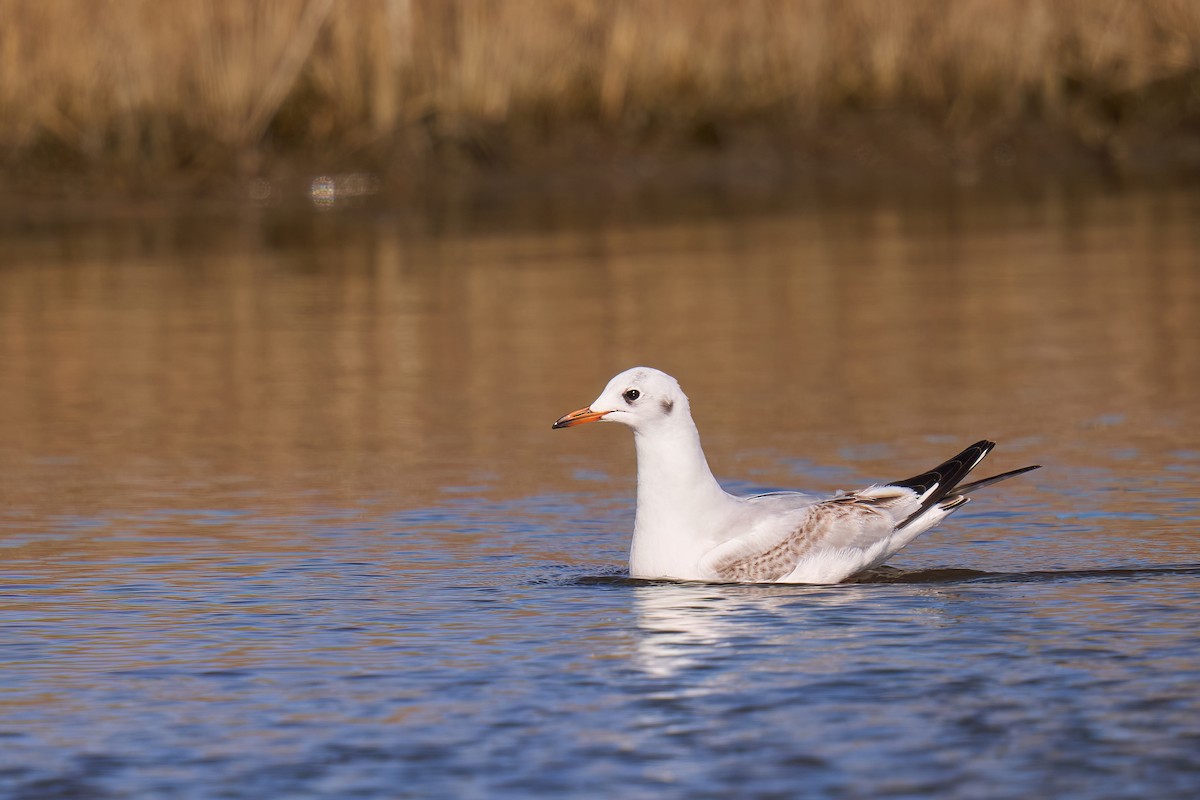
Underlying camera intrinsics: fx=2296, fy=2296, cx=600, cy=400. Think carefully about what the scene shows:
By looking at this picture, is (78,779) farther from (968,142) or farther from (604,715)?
(968,142)

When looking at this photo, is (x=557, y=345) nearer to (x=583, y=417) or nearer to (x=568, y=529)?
(x=568, y=529)

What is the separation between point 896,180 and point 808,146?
105cm

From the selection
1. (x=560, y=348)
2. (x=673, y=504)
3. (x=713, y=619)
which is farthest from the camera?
(x=560, y=348)

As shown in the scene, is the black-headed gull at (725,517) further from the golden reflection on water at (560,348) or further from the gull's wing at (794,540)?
the golden reflection on water at (560,348)

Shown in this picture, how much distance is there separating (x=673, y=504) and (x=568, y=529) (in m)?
1.05

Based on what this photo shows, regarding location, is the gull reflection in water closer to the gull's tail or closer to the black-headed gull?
the black-headed gull

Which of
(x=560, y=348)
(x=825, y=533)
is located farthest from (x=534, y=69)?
(x=825, y=533)

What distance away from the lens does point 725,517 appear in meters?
7.38

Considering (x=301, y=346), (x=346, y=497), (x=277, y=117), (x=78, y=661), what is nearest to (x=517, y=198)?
(x=277, y=117)

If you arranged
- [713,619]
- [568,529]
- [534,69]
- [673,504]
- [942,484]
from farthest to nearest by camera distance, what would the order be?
[534,69] < [568,529] < [942,484] < [673,504] < [713,619]

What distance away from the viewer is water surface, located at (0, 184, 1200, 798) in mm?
5465

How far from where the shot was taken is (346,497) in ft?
29.8

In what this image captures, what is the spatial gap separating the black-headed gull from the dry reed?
13869 mm

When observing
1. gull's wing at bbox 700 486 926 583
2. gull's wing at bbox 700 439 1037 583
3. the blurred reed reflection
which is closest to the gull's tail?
gull's wing at bbox 700 439 1037 583
